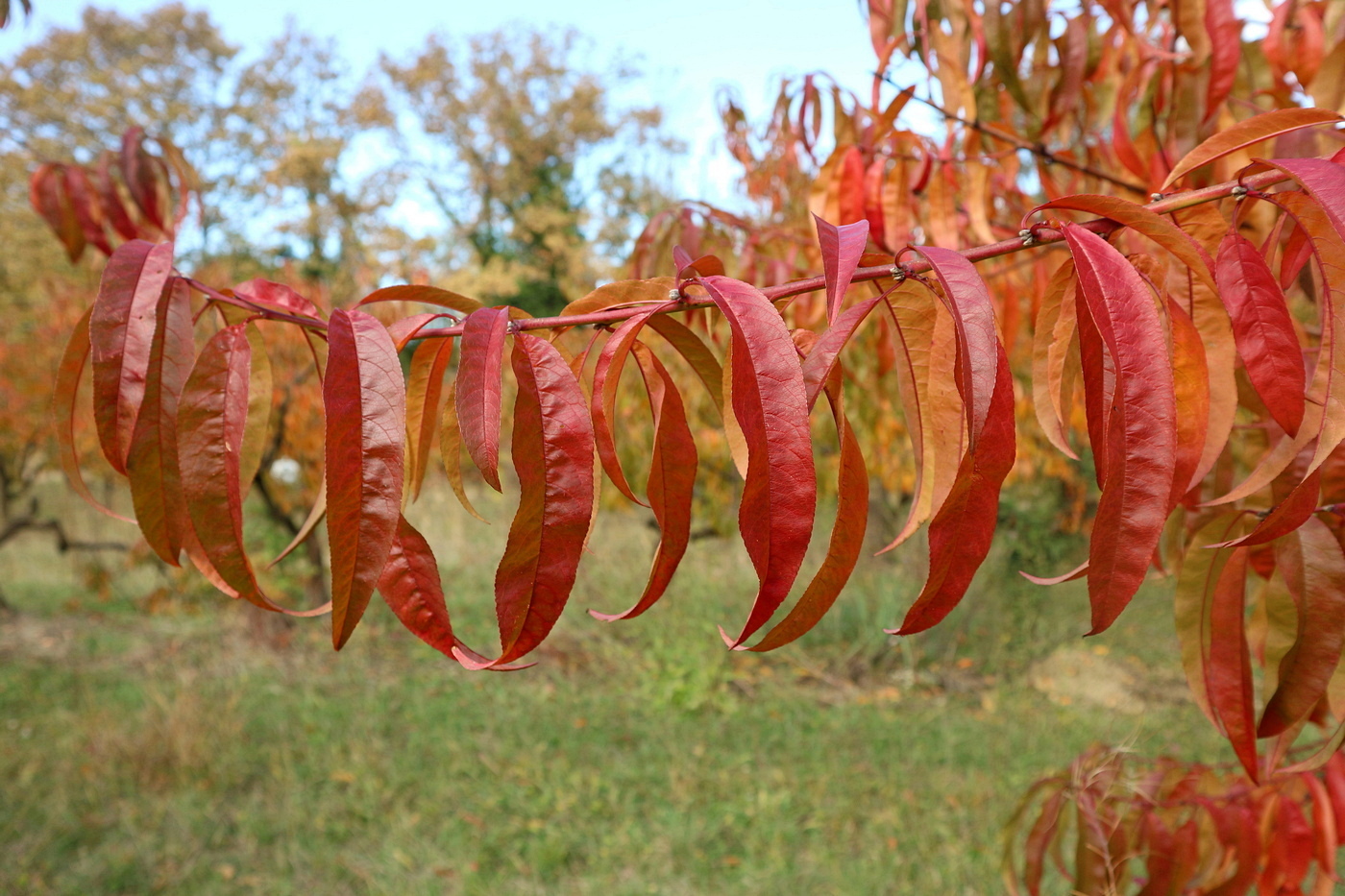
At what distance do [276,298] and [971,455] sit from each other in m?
0.46

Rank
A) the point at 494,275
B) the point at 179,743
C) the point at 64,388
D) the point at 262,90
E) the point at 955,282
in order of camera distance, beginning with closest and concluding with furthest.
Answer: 1. the point at 955,282
2. the point at 64,388
3. the point at 179,743
4. the point at 494,275
5. the point at 262,90

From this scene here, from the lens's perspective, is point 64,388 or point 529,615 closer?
point 529,615

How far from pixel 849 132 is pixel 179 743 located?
325 centimetres

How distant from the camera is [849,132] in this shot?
1.39 meters

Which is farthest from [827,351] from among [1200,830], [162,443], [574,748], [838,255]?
[574,748]

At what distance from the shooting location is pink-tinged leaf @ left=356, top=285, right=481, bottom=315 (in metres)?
0.52

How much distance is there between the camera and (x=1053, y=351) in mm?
542

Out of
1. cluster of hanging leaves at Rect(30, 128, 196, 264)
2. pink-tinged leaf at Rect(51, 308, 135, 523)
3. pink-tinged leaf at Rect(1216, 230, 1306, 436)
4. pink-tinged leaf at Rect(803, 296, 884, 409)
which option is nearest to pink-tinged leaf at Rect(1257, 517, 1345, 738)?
pink-tinged leaf at Rect(1216, 230, 1306, 436)

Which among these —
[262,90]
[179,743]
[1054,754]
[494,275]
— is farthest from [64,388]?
[262,90]

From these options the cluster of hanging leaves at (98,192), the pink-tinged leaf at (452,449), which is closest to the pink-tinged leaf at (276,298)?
the pink-tinged leaf at (452,449)

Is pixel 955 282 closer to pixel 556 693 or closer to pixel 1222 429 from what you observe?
pixel 1222 429

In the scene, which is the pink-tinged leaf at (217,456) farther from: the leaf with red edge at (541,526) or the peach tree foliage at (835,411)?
the leaf with red edge at (541,526)

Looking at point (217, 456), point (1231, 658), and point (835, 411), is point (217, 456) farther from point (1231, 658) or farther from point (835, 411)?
point (1231, 658)

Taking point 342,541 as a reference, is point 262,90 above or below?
above
